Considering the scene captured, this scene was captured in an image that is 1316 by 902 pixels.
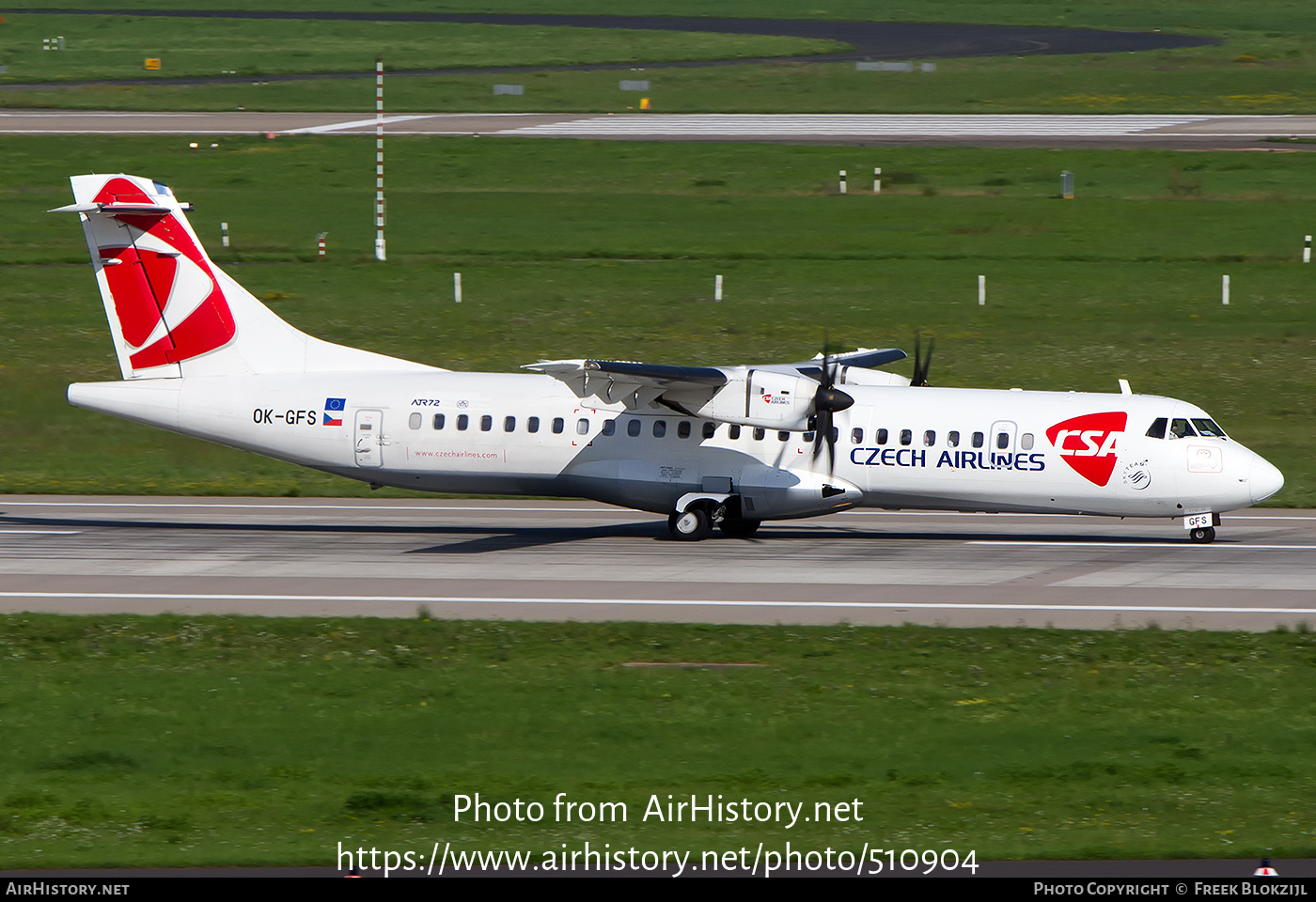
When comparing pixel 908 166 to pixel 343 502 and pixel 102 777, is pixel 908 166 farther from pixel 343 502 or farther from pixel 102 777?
pixel 102 777

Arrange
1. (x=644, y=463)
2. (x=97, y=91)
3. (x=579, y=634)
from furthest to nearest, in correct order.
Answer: (x=97, y=91), (x=644, y=463), (x=579, y=634)

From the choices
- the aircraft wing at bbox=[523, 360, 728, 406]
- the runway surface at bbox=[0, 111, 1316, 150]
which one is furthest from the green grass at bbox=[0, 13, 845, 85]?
the aircraft wing at bbox=[523, 360, 728, 406]

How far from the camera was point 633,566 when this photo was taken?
92.0ft

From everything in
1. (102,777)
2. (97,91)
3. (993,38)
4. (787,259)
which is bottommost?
(102,777)

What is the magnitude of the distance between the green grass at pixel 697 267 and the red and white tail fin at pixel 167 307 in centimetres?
614

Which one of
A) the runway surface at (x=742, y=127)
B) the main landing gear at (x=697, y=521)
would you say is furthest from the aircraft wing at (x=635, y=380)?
the runway surface at (x=742, y=127)

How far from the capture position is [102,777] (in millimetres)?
16531

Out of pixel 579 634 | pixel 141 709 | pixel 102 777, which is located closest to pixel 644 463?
pixel 579 634

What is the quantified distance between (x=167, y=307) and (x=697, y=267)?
26.4 m

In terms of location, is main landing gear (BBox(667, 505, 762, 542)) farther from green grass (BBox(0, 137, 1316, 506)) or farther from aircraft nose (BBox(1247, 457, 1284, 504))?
green grass (BBox(0, 137, 1316, 506))

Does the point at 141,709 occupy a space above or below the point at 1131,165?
below

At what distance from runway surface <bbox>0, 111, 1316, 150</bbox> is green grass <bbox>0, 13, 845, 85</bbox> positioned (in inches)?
739
